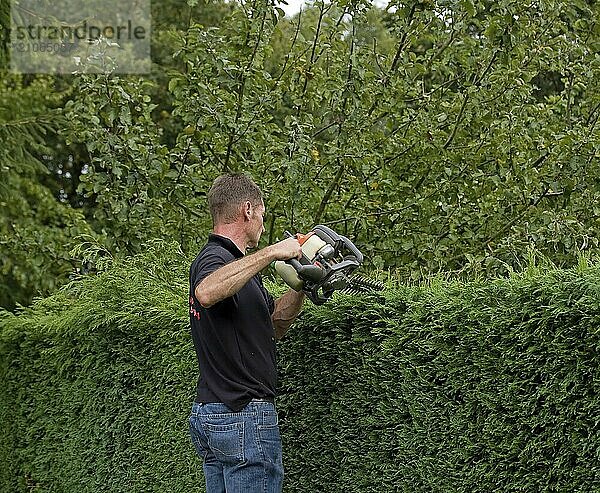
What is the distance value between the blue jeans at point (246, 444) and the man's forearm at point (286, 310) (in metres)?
0.48

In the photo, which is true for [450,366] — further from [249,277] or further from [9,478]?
[9,478]

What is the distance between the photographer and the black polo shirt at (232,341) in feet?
14.4

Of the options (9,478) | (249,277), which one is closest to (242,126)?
(9,478)

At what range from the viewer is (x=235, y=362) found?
14.4ft

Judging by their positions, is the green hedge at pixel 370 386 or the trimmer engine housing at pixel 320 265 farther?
the trimmer engine housing at pixel 320 265

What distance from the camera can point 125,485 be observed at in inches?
266

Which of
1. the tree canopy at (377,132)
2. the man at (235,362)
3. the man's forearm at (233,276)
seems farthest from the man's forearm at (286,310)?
the tree canopy at (377,132)

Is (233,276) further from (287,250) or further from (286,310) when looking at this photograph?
(286,310)

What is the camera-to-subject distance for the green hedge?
12.1ft

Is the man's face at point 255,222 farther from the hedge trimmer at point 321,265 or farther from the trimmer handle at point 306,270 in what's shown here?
the trimmer handle at point 306,270

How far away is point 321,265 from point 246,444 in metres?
0.83

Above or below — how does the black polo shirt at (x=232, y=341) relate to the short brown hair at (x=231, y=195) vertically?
below

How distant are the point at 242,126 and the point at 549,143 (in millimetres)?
2398

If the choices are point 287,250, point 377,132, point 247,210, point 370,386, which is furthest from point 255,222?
point 377,132
